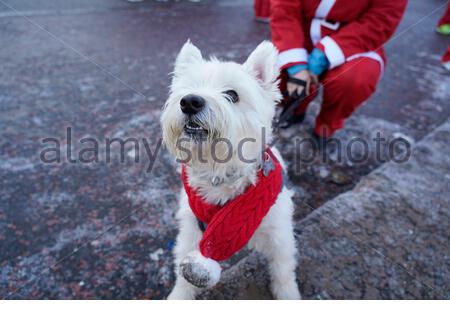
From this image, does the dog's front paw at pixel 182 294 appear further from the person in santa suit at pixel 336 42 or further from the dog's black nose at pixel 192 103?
the person in santa suit at pixel 336 42

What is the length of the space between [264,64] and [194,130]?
68cm

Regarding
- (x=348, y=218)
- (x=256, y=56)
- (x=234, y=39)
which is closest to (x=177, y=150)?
(x=256, y=56)

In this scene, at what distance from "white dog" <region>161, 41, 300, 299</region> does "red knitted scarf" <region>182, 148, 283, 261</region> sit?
6 cm

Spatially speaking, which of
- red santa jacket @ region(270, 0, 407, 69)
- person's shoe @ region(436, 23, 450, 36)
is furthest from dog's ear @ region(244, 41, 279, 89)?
person's shoe @ region(436, 23, 450, 36)

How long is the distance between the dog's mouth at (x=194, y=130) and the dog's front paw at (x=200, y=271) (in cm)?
70

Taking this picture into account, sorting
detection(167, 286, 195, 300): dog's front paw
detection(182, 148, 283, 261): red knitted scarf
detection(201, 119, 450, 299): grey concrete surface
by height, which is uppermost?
detection(182, 148, 283, 261): red knitted scarf

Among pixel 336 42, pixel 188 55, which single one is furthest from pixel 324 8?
pixel 188 55

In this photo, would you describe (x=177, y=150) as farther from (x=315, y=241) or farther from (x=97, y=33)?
(x=97, y=33)

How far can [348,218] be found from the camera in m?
2.75

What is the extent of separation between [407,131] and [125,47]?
4.98 meters

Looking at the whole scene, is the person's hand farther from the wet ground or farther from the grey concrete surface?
the grey concrete surface

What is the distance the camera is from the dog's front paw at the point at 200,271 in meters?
1.79

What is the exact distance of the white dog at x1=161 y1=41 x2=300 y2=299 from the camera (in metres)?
1.82

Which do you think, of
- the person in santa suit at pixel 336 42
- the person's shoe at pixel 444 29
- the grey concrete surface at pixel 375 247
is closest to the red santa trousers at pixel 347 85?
the person in santa suit at pixel 336 42
